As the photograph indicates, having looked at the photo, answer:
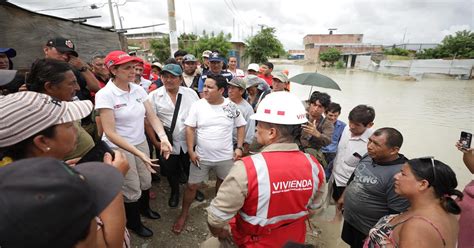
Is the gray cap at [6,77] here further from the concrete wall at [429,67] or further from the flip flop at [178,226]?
the concrete wall at [429,67]

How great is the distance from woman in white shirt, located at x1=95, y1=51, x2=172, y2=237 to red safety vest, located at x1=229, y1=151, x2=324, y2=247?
105cm

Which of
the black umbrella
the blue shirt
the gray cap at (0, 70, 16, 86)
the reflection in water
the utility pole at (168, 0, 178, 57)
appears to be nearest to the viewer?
the gray cap at (0, 70, 16, 86)

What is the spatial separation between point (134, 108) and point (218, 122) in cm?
92

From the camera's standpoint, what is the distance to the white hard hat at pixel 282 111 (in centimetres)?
152

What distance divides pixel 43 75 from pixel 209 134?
1.58 m

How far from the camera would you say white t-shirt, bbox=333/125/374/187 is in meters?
2.66

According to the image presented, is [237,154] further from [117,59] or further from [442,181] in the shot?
[442,181]

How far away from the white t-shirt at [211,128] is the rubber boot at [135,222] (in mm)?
917

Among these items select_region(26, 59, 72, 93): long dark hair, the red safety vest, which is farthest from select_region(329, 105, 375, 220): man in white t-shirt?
select_region(26, 59, 72, 93): long dark hair

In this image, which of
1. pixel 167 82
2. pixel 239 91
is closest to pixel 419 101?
pixel 239 91

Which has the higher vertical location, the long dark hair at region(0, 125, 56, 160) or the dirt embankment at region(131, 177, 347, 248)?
the long dark hair at region(0, 125, 56, 160)

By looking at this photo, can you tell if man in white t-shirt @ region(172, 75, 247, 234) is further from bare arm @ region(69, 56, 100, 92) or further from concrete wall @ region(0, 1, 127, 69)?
concrete wall @ region(0, 1, 127, 69)

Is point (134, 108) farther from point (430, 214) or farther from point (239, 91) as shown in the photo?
point (430, 214)

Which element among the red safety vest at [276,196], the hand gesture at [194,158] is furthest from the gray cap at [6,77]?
the red safety vest at [276,196]
